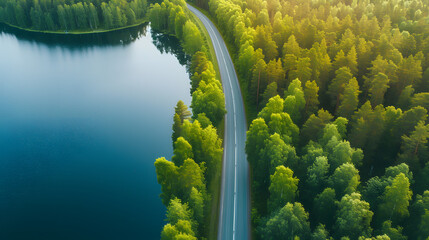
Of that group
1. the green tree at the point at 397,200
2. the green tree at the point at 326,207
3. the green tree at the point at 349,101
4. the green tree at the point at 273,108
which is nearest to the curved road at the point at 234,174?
the green tree at the point at 273,108

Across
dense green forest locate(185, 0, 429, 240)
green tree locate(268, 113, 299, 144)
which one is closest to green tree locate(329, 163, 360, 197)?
dense green forest locate(185, 0, 429, 240)

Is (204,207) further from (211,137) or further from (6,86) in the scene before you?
(6,86)

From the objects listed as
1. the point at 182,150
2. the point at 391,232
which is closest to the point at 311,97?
the point at 182,150

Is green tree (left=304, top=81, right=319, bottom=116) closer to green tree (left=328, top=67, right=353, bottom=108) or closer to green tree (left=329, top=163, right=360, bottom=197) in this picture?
green tree (left=328, top=67, right=353, bottom=108)

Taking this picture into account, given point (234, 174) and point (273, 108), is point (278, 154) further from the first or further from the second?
point (273, 108)

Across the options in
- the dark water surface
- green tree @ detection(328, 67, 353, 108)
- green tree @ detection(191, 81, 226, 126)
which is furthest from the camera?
green tree @ detection(191, 81, 226, 126)
